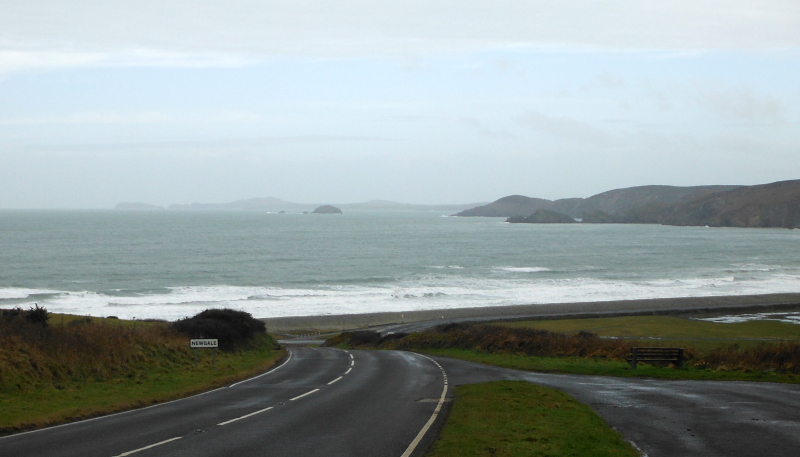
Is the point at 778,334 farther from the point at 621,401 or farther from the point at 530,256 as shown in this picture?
the point at 530,256

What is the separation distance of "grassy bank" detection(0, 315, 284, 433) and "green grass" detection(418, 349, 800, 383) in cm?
905

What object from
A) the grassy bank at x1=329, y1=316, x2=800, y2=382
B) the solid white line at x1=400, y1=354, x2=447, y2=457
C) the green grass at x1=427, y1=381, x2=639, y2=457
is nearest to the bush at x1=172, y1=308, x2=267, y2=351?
the grassy bank at x1=329, y1=316, x2=800, y2=382

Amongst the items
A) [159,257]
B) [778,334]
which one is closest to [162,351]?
[778,334]

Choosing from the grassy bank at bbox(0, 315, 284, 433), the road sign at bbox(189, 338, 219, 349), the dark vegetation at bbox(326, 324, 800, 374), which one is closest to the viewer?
the grassy bank at bbox(0, 315, 284, 433)

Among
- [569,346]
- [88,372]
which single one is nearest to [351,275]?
[569,346]

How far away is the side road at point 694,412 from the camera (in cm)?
980

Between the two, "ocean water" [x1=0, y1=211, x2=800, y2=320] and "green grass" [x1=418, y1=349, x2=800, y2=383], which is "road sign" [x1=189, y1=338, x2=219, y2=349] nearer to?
"green grass" [x1=418, y1=349, x2=800, y2=383]

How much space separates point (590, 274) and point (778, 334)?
164 feet

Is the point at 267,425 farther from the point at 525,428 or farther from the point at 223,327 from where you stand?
the point at 223,327

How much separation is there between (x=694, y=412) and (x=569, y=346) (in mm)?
13419

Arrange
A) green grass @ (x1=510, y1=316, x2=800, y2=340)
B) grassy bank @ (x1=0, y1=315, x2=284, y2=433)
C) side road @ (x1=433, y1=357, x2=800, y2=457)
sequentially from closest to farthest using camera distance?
side road @ (x1=433, y1=357, x2=800, y2=457) → grassy bank @ (x1=0, y1=315, x2=284, y2=433) → green grass @ (x1=510, y1=316, x2=800, y2=340)

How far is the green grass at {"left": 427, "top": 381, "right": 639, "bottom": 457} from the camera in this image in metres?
9.24

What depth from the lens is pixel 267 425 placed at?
37.7 ft

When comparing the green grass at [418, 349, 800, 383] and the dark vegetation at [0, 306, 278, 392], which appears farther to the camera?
the green grass at [418, 349, 800, 383]
